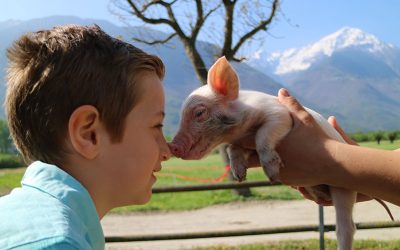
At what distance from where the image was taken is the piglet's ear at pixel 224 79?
6.36ft

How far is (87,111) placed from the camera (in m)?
1.02

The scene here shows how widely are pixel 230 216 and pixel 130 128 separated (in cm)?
927

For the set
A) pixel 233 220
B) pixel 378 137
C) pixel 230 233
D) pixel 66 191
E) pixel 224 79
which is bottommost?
pixel 378 137

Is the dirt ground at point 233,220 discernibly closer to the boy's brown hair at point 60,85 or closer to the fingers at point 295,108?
the fingers at point 295,108

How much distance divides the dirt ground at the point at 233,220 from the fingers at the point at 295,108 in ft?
17.8

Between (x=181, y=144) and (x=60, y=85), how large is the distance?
91 cm

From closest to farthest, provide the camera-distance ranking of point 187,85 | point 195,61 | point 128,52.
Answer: point 128,52
point 195,61
point 187,85

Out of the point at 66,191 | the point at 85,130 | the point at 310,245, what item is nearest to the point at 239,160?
the point at 85,130

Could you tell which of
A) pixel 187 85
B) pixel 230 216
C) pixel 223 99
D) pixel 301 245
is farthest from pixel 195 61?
pixel 187 85

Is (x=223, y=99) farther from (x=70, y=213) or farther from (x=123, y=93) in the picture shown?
(x=70, y=213)

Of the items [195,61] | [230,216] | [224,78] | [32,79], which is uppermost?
[32,79]

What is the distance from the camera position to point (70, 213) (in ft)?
2.60

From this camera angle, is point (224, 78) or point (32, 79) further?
point (224, 78)

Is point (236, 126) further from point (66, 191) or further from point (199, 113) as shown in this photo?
point (66, 191)
